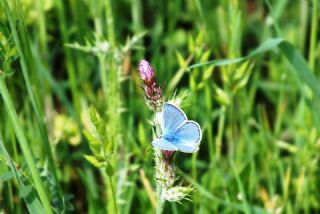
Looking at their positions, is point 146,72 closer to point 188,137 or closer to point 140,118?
point 188,137

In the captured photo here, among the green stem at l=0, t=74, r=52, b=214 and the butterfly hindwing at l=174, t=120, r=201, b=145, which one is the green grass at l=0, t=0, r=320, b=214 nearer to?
the green stem at l=0, t=74, r=52, b=214

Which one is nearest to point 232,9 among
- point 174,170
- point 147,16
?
point 174,170

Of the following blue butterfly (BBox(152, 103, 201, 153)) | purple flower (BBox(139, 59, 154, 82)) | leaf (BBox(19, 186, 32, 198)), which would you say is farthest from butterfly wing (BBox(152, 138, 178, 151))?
leaf (BBox(19, 186, 32, 198))

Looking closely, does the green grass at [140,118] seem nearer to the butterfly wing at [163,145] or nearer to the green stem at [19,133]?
the green stem at [19,133]

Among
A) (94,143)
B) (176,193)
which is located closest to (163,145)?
(176,193)

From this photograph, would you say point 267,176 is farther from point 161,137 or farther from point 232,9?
point 161,137

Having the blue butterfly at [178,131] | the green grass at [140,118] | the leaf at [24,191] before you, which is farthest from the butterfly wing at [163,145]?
the leaf at [24,191]
